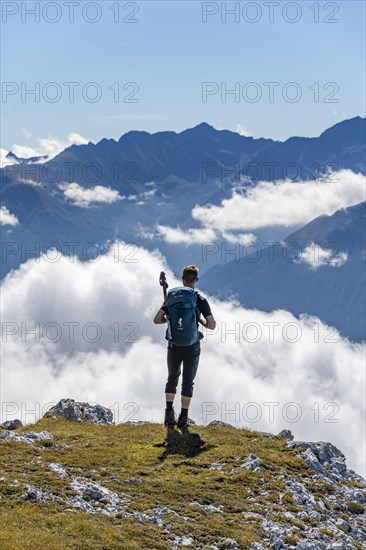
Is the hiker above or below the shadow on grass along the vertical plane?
above

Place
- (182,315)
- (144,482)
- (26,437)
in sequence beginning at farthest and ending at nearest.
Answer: (182,315), (26,437), (144,482)

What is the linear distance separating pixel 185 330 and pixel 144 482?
6.06 metres

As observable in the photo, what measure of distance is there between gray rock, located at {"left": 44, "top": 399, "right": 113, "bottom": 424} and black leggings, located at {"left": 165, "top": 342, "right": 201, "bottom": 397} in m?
6.50

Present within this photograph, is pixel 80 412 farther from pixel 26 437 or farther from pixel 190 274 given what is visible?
pixel 190 274

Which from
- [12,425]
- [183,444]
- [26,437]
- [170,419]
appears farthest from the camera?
[12,425]

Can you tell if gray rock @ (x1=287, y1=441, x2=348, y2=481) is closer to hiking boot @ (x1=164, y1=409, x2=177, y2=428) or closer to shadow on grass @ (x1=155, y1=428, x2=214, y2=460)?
shadow on grass @ (x1=155, y1=428, x2=214, y2=460)

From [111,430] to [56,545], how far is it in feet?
38.5

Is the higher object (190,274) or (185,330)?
→ (190,274)

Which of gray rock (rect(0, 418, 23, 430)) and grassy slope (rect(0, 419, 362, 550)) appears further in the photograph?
gray rock (rect(0, 418, 23, 430))

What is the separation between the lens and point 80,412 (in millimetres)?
27328

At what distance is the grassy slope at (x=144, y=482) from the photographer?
42.9ft

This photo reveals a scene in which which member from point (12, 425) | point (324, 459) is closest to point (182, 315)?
point (324, 459)

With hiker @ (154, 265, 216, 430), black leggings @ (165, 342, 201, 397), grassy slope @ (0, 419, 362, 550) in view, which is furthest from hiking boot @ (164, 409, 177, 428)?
black leggings @ (165, 342, 201, 397)

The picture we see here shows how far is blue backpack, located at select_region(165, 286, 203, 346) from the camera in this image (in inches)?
838
